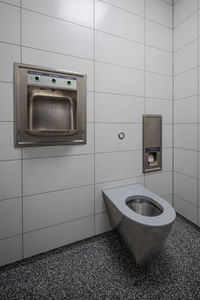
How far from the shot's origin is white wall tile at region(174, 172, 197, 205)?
5.43ft

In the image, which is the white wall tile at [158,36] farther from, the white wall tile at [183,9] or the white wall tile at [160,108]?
the white wall tile at [160,108]

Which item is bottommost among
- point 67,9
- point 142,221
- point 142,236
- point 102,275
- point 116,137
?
point 102,275

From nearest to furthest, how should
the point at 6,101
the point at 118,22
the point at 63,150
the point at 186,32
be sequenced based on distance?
the point at 6,101 → the point at 63,150 → the point at 118,22 → the point at 186,32

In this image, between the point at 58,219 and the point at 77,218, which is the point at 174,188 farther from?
the point at 58,219

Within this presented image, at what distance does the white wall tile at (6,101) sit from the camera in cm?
111

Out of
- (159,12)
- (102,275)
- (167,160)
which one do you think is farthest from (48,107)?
(159,12)

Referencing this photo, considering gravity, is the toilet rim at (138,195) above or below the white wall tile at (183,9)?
below

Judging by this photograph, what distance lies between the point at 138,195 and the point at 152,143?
0.62 m

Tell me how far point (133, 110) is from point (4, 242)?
1609 millimetres

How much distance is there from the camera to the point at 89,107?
4.58 ft

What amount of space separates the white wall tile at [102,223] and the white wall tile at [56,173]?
0.37m

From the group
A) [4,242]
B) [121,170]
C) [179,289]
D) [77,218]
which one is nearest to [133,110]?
[121,170]

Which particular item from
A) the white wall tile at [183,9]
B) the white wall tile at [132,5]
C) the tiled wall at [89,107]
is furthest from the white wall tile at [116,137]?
the white wall tile at [183,9]

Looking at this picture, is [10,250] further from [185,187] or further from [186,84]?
[186,84]
